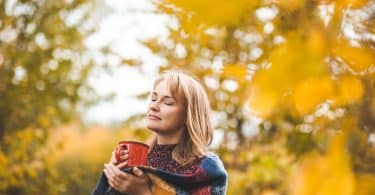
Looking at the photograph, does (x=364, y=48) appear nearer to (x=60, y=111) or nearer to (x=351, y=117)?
(x=351, y=117)

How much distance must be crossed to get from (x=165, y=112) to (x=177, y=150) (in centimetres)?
14

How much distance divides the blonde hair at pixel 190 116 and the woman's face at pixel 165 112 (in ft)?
0.06

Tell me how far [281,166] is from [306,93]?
4796 mm

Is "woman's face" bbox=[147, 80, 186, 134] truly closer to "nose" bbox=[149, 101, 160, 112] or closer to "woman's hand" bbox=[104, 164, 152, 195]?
"nose" bbox=[149, 101, 160, 112]

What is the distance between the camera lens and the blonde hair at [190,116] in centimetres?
243

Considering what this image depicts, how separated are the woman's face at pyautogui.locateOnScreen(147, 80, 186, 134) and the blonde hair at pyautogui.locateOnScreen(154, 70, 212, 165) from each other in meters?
0.02

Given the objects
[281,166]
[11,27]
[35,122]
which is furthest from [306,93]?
[35,122]

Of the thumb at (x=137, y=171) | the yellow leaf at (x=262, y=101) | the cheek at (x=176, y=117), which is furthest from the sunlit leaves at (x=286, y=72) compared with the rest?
the cheek at (x=176, y=117)

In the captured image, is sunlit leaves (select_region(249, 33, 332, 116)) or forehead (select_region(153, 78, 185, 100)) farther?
forehead (select_region(153, 78, 185, 100))

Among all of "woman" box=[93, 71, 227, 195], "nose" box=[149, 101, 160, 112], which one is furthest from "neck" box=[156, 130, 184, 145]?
"nose" box=[149, 101, 160, 112]

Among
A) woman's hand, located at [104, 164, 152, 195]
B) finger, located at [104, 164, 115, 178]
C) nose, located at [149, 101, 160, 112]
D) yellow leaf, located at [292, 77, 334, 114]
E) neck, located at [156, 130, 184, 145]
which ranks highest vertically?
yellow leaf, located at [292, 77, 334, 114]

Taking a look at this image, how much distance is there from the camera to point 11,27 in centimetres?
680

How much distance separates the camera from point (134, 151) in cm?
230

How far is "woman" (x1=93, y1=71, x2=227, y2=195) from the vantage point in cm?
230
